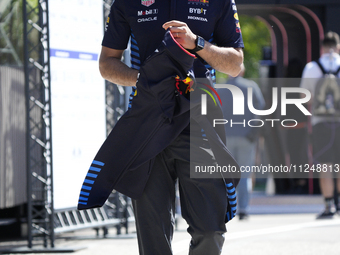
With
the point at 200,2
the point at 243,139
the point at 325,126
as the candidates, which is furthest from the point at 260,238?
the point at 200,2

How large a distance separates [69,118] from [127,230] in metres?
1.50

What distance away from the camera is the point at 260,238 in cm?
615

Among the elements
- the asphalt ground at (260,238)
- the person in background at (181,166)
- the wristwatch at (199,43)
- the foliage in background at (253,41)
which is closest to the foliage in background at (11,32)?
the asphalt ground at (260,238)

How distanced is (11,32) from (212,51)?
180 inches

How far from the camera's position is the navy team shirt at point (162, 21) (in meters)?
3.08

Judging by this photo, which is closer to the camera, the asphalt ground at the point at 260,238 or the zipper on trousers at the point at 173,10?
the zipper on trousers at the point at 173,10

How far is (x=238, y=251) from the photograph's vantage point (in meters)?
5.44

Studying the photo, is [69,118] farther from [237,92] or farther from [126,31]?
[126,31]

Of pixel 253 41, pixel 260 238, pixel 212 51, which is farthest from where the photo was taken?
pixel 253 41

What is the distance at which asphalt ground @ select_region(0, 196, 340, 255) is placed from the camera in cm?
550

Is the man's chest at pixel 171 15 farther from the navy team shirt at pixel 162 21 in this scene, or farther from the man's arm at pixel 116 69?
the man's arm at pixel 116 69

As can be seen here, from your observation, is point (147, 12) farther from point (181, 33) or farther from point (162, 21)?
point (181, 33)

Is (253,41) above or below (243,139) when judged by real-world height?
above

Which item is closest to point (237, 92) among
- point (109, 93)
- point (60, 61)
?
point (60, 61)
